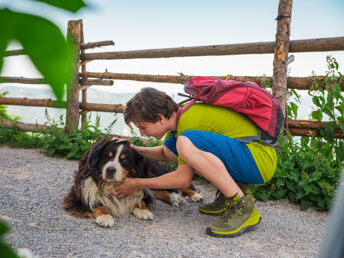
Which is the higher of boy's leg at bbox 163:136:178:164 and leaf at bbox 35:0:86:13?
leaf at bbox 35:0:86:13

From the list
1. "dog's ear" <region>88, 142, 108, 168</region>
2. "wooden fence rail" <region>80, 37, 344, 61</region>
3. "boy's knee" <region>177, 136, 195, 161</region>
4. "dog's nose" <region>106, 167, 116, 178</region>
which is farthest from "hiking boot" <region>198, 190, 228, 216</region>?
"wooden fence rail" <region>80, 37, 344, 61</region>

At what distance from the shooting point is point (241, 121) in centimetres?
257

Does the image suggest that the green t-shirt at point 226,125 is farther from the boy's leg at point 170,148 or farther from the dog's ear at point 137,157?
the dog's ear at point 137,157

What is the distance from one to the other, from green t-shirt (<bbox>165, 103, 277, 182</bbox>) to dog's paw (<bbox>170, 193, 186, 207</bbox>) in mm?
726

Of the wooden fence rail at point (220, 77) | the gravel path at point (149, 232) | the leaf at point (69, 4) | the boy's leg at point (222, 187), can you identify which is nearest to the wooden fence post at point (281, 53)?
the wooden fence rail at point (220, 77)

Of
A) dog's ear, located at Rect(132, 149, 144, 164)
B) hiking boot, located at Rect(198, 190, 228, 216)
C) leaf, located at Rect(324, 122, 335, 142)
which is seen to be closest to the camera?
dog's ear, located at Rect(132, 149, 144, 164)

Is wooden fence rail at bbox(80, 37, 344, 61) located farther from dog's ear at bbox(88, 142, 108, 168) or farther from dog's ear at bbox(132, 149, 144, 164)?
dog's ear at bbox(88, 142, 108, 168)

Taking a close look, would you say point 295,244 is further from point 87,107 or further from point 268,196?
point 87,107

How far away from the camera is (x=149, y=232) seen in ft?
7.93

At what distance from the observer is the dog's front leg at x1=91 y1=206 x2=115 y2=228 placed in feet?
8.00

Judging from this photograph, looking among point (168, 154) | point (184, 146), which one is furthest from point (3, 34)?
point (168, 154)

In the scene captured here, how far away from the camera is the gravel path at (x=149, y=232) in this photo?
209 centimetres

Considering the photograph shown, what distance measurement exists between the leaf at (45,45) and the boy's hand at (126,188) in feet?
7.86

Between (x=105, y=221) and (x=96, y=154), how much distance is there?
0.51 meters
